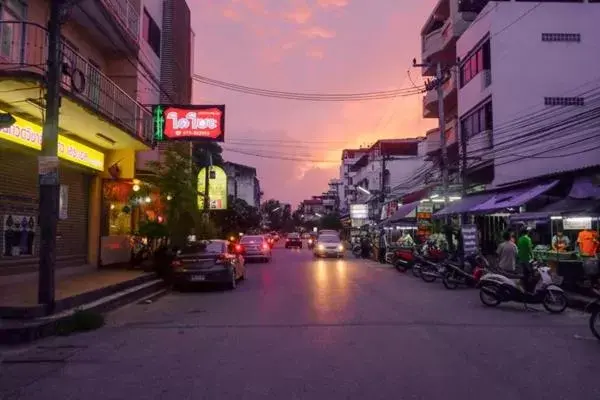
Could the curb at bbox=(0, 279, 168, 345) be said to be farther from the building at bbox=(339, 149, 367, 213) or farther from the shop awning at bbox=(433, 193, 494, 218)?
the building at bbox=(339, 149, 367, 213)

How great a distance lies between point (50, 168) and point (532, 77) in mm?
25107

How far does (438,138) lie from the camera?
41844mm

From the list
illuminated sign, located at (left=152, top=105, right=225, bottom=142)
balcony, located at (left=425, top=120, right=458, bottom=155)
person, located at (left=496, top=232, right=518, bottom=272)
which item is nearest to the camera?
person, located at (left=496, top=232, right=518, bottom=272)

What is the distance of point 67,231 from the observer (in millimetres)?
19297

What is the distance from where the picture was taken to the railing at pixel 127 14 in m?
19.4

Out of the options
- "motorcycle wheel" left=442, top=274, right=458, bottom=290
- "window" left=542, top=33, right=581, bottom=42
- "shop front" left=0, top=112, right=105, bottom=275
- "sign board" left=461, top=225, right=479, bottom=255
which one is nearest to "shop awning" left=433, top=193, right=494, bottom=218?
"sign board" left=461, top=225, right=479, bottom=255

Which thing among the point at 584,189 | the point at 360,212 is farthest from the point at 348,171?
the point at 584,189

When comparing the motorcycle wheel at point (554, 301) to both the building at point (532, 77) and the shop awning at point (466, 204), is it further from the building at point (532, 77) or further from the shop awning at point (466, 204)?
the building at point (532, 77)

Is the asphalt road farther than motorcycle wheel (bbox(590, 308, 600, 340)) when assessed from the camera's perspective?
No

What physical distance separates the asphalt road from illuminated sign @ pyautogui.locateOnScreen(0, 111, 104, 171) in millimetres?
4779

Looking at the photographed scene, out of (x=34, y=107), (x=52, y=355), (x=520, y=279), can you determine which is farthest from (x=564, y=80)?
(x=52, y=355)

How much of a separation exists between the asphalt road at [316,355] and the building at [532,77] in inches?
661

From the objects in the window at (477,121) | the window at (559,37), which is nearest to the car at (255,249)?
the window at (477,121)

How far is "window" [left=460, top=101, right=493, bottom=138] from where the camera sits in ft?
101
